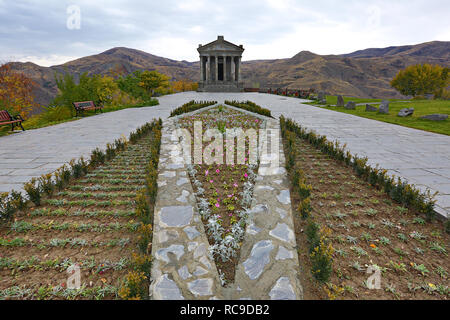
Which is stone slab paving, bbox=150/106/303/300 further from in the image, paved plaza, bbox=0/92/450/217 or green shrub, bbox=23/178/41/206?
paved plaza, bbox=0/92/450/217

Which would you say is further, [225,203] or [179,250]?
[225,203]

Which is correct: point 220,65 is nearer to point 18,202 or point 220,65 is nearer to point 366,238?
point 18,202

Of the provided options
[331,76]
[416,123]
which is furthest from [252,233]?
[331,76]

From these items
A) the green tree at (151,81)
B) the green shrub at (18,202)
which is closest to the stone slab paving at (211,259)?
the green shrub at (18,202)

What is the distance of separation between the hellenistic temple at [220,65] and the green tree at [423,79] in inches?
1273

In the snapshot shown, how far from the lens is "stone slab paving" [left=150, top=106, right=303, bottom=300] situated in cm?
249

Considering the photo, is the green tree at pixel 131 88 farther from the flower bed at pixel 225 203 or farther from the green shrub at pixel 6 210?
the green shrub at pixel 6 210

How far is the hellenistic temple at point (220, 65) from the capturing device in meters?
35.2

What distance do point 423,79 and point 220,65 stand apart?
36.9 meters

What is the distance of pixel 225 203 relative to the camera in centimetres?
415

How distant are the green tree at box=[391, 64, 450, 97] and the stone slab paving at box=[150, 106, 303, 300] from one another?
51.1 metres

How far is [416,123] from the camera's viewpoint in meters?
11.0

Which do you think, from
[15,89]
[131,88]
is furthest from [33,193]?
[15,89]
